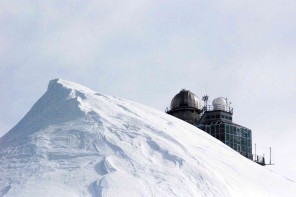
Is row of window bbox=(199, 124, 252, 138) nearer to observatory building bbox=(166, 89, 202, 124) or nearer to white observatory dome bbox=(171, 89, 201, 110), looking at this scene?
observatory building bbox=(166, 89, 202, 124)

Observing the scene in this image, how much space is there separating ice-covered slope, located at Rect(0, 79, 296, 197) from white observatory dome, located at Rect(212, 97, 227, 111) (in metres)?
31.8

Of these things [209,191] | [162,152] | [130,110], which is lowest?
[209,191]

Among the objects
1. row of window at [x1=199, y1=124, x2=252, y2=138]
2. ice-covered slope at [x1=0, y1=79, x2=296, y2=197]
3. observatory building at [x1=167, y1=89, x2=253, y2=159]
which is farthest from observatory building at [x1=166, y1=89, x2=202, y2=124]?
ice-covered slope at [x1=0, y1=79, x2=296, y2=197]

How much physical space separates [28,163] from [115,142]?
4.28 metres

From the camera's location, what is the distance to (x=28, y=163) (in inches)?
1093

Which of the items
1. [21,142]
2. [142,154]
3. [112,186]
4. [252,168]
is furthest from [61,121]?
[252,168]

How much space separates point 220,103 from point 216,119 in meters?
2.11

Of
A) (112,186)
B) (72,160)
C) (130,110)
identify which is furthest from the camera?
(130,110)

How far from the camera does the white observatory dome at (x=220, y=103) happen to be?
6612cm

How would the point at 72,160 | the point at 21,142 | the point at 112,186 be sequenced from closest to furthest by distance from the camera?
the point at 112,186 → the point at 72,160 → the point at 21,142

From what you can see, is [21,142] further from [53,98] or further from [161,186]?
[161,186]

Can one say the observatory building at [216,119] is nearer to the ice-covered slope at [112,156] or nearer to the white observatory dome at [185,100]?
the white observatory dome at [185,100]

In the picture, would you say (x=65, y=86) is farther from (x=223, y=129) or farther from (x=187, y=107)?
(x=187, y=107)

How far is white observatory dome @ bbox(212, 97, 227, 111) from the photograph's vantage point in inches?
2603
